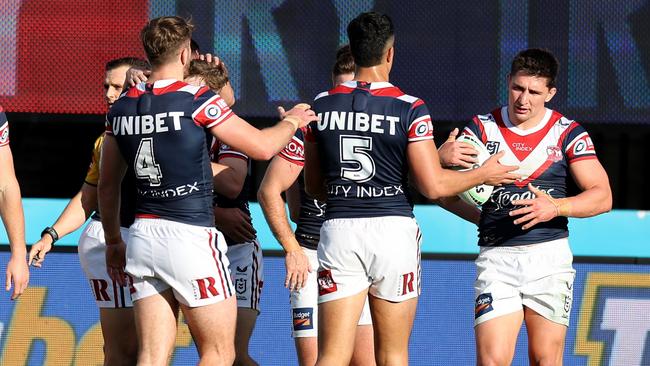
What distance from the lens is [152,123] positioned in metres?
4.88

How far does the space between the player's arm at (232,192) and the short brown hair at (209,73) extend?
383mm

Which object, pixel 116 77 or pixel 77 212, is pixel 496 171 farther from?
pixel 77 212

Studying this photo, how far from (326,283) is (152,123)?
1.03m

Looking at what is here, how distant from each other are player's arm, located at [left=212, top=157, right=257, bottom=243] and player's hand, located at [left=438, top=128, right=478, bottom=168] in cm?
107

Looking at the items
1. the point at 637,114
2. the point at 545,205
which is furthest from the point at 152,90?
the point at 637,114

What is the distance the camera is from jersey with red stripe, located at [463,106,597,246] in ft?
18.7

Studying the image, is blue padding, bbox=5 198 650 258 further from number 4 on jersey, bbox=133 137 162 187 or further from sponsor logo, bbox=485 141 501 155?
number 4 on jersey, bbox=133 137 162 187

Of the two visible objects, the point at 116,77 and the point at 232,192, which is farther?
the point at 116,77

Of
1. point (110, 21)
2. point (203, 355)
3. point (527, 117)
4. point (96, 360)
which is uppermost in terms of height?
point (110, 21)

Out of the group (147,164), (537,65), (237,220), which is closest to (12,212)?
(147,164)

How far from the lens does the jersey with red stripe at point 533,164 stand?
5.70 metres

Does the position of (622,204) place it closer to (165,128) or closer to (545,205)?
(545,205)

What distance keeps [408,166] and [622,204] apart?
2846 millimetres

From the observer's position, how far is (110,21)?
23.4 ft
